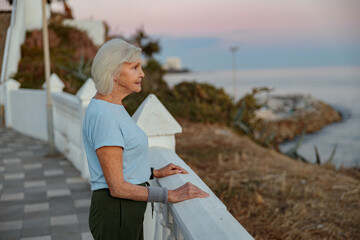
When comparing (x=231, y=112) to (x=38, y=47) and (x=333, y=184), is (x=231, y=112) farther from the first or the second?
(x=38, y=47)

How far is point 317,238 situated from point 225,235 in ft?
9.41

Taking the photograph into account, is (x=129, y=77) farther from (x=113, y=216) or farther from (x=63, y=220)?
(x=63, y=220)

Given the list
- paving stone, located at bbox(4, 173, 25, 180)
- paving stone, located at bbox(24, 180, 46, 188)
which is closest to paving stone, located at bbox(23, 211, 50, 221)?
paving stone, located at bbox(24, 180, 46, 188)

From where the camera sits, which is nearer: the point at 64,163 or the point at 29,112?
the point at 64,163

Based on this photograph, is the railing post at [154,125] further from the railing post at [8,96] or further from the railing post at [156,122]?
the railing post at [8,96]

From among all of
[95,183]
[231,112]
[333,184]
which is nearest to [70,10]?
[231,112]

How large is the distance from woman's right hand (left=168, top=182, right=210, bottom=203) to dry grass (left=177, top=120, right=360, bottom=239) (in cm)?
214

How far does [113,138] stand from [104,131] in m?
0.05

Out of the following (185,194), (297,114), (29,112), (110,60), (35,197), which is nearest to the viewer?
(110,60)

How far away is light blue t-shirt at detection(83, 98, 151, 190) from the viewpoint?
6.18 ft

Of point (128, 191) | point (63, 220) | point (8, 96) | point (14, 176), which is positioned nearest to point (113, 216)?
point (128, 191)

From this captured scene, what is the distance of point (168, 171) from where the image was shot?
242cm

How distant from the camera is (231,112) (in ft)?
38.6

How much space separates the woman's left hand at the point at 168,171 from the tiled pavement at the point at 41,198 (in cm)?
205
